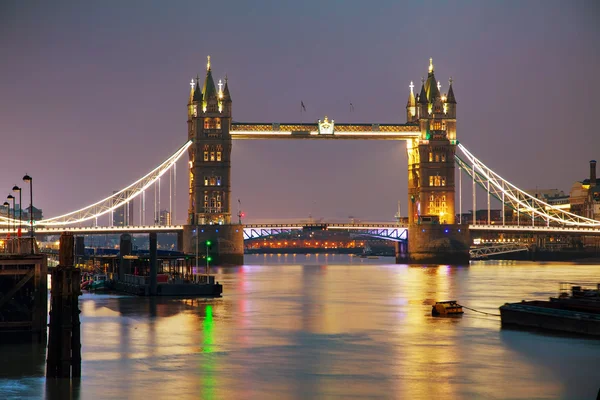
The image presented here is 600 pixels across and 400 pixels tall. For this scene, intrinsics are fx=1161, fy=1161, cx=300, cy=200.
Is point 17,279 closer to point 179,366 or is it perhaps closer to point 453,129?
point 179,366

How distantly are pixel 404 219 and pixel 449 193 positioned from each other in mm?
9699

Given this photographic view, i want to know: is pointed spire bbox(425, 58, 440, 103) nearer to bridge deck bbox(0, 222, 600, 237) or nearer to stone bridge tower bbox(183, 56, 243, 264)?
bridge deck bbox(0, 222, 600, 237)

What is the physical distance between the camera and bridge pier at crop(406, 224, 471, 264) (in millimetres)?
164250

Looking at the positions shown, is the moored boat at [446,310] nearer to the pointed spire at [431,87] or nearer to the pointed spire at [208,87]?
the pointed spire at [208,87]

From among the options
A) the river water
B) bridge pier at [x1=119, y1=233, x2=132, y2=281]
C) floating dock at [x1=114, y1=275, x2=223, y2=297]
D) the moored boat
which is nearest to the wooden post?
the river water

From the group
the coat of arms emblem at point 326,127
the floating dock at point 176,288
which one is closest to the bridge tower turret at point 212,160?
the coat of arms emblem at point 326,127

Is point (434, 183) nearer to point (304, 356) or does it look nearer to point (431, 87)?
point (431, 87)

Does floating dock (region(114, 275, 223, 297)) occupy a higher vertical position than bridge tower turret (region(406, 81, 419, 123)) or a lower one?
lower

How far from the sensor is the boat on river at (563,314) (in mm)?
52312

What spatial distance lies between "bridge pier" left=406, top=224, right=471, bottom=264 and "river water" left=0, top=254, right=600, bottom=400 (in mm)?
90192

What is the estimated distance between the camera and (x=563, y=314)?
177ft

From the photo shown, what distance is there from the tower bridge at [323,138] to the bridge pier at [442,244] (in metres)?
0.14

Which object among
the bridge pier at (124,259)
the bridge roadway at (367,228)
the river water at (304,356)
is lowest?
the river water at (304,356)

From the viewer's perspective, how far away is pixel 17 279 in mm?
54312
